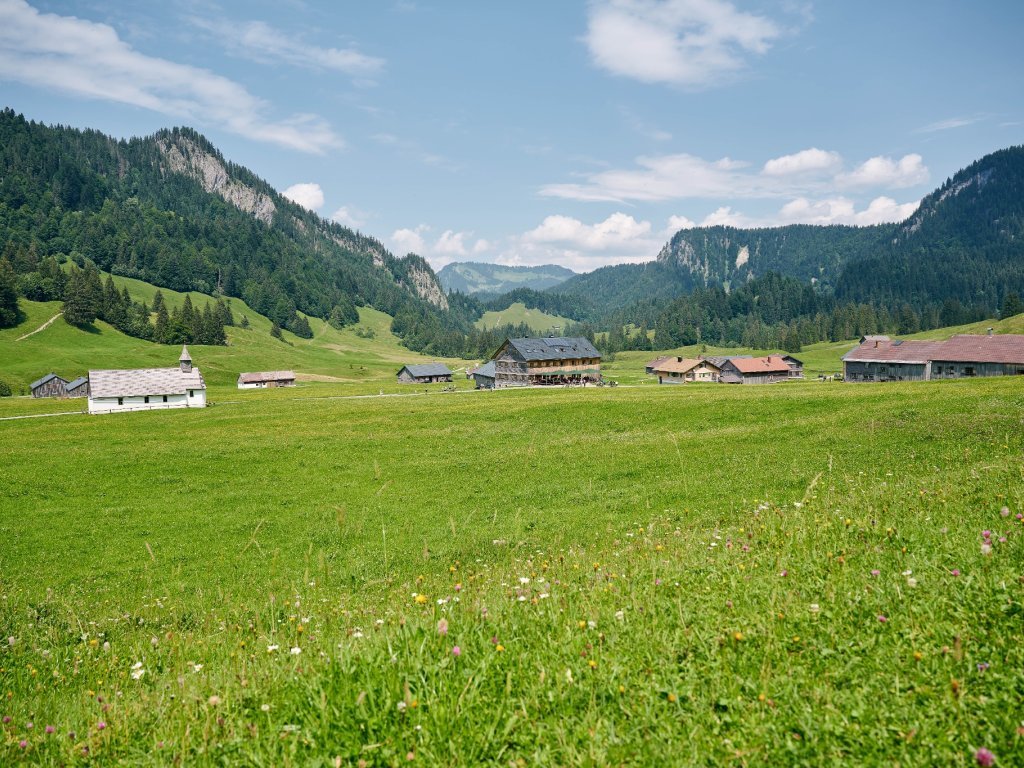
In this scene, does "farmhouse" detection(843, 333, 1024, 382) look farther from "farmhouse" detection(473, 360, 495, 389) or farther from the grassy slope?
the grassy slope

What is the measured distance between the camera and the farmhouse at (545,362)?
12325 centimetres

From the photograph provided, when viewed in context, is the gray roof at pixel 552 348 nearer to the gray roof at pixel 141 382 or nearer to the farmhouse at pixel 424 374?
the farmhouse at pixel 424 374

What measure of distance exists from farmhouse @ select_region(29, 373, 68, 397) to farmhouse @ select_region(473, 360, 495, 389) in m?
85.5

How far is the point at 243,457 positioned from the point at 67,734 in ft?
120

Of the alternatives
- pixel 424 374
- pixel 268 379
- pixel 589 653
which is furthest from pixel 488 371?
pixel 589 653

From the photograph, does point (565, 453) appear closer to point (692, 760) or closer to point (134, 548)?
point (134, 548)

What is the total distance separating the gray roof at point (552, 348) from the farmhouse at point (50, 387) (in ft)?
305

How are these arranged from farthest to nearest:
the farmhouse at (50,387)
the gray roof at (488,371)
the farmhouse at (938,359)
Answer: the gray roof at (488,371) < the farmhouse at (50,387) < the farmhouse at (938,359)

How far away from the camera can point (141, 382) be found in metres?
88.4

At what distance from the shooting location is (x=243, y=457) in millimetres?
38969

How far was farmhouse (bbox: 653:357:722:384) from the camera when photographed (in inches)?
5689

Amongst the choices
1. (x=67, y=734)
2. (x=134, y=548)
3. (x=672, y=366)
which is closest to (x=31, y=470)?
(x=134, y=548)

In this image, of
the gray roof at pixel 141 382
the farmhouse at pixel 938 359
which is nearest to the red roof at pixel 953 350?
the farmhouse at pixel 938 359

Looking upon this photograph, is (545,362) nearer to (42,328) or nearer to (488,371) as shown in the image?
(488,371)
